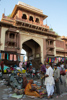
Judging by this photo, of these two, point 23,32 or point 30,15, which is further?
point 30,15

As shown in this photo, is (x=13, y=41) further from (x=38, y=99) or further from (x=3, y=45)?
(x=38, y=99)

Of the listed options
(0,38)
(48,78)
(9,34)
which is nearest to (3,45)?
(0,38)

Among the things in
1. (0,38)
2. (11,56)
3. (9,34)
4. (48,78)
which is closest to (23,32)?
(9,34)

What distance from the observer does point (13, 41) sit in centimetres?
1347

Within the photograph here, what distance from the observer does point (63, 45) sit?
2036 centimetres

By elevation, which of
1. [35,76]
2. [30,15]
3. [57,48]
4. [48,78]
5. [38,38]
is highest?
[30,15]

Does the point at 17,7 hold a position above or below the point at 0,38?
above

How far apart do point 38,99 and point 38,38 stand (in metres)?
13.5

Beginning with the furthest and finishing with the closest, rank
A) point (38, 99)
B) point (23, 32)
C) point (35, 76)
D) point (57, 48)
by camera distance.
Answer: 1. point (57, 48)
2. point (23, 32)
3. point (35, 76)
4. point (38, 99)

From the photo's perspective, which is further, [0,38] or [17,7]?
[17,7]

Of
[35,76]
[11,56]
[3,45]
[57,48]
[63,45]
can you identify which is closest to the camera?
[35,76]

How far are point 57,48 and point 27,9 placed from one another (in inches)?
387

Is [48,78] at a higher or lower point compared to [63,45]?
lower

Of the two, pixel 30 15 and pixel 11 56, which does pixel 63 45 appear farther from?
pixel 11 56
